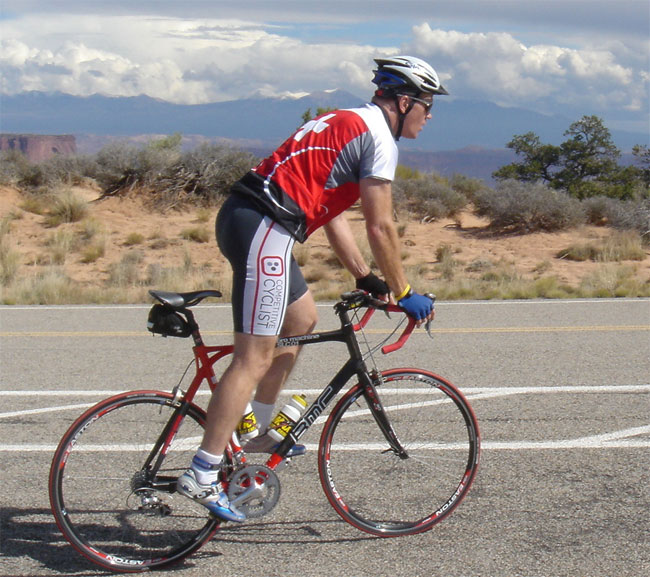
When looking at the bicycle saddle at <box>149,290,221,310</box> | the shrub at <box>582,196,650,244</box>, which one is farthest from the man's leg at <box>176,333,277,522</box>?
the shrub at <box>582,196,650,244</box>

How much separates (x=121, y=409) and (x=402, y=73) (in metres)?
1.79

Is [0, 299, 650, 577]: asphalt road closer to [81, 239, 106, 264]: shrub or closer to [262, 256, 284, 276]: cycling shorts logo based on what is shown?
[262, 256, 284, 276]: cycling shorts logo

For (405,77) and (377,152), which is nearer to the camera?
(377,152)

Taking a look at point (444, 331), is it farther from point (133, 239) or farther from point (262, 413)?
point (133, 239)

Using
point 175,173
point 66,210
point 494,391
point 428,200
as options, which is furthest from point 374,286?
point 175,173

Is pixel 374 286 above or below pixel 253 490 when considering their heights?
above

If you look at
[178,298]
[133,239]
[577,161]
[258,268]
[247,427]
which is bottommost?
[133,239]

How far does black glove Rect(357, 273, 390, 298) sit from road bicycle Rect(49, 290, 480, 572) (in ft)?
0.30

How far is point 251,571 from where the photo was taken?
3539 millimetres

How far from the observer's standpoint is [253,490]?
3.65m

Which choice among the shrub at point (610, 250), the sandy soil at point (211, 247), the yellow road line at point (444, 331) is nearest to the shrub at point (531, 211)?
the sandy soil at point (211, 247)

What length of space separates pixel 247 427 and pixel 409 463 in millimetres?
814

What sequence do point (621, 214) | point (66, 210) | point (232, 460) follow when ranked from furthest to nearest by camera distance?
point (66, 210) < point (621, 214) < point (232, 460)

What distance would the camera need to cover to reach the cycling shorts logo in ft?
11.3
